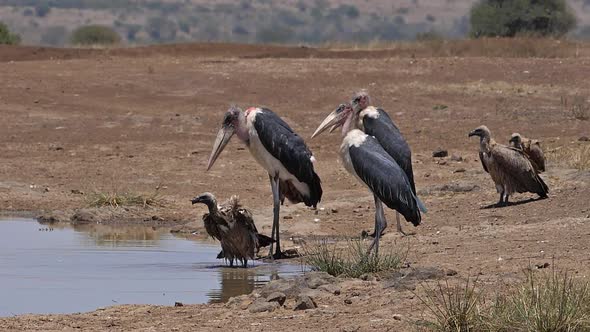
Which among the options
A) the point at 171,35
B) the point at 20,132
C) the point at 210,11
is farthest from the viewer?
the point at 210,11

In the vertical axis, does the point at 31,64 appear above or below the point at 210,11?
below

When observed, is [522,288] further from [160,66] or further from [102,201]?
[160,66]

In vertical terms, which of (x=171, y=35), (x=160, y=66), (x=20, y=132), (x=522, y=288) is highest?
(x=171, y=35)

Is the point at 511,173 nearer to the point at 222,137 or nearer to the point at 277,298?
the point at 222,137

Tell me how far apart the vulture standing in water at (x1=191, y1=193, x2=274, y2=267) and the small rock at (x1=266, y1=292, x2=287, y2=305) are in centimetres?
304

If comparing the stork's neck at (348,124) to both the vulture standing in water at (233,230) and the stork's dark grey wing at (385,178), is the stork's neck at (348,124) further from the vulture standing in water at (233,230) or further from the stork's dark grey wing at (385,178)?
the stork's dark grey wing at (385,178)

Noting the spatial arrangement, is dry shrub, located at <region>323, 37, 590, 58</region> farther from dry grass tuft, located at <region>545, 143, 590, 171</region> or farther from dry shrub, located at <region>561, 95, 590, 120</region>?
dry grass tuft, located at <region>545, 143, 590, 171</region>

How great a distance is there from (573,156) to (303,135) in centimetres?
517

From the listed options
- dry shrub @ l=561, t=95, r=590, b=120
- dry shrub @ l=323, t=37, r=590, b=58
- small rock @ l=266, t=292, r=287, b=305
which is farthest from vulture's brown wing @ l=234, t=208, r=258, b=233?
dry shrub @ l=323, t=37, r=590, b=58

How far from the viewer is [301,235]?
14.3m

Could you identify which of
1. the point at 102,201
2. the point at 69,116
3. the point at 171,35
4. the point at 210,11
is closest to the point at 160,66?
the point at 69,116

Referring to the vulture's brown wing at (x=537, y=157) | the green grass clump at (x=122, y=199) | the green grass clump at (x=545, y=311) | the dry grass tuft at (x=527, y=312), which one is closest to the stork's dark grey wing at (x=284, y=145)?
the green grass clump at (x=122, y=199)

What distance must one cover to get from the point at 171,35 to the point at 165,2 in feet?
49.4

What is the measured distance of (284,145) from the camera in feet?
42.1
